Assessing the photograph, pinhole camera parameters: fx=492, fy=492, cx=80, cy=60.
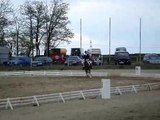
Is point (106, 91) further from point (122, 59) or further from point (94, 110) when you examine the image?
point (122, 59)

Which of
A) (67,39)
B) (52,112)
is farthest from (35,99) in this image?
(67,39)

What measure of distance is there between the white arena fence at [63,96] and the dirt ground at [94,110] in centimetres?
51

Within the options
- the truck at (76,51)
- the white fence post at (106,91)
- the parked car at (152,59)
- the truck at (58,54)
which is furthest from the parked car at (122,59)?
the white fence post at (106,91)

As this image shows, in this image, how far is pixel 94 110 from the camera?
69.4ft

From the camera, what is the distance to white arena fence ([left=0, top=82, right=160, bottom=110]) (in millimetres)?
22641

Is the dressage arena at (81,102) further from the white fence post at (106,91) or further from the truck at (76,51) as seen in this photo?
the truck at (76,51)

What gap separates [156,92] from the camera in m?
29.5

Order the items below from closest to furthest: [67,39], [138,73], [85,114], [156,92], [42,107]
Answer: [85,114], [42,107], [156,92], [138,73], [67,39]

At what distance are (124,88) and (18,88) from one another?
21.9 feet

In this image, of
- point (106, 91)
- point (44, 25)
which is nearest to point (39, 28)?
point (44, 25)

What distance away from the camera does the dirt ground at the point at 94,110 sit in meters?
19.1

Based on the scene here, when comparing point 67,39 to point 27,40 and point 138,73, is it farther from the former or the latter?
point 138,73

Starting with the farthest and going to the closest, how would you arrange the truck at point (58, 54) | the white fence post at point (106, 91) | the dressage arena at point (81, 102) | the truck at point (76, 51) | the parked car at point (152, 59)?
the truck at point (76, 51)
the truck at point (58, 54)
the parked car at point (152, 59)
the white fence post at point (106, 91)
the dressage arena at point (81, 102)

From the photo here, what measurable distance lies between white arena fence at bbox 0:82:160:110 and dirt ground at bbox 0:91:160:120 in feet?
1.67
